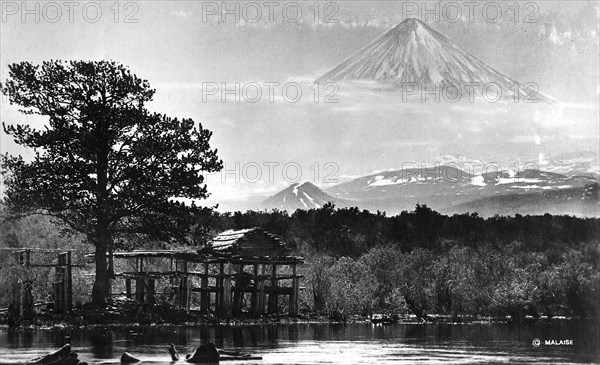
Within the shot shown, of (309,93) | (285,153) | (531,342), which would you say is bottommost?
(531,342)

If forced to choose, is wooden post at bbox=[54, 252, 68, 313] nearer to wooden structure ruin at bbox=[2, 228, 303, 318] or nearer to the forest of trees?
wooden structure ruin at bbox=[2, 228, 303, 318]

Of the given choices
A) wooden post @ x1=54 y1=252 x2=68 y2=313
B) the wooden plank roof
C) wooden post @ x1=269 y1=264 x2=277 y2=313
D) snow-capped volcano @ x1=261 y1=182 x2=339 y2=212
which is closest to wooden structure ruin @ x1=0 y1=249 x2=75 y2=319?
wooden post @ x1=54 y1=252 x2=68 y2=313

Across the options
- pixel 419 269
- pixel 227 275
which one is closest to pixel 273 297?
pixel 227 275

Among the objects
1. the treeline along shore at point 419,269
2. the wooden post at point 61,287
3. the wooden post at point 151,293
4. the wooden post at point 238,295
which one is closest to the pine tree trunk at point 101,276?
the treeline along shore at point 419,269

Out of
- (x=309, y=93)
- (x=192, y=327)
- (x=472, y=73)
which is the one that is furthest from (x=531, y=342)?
(x=472, y=73)

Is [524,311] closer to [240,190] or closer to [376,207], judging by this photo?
[240,190]
